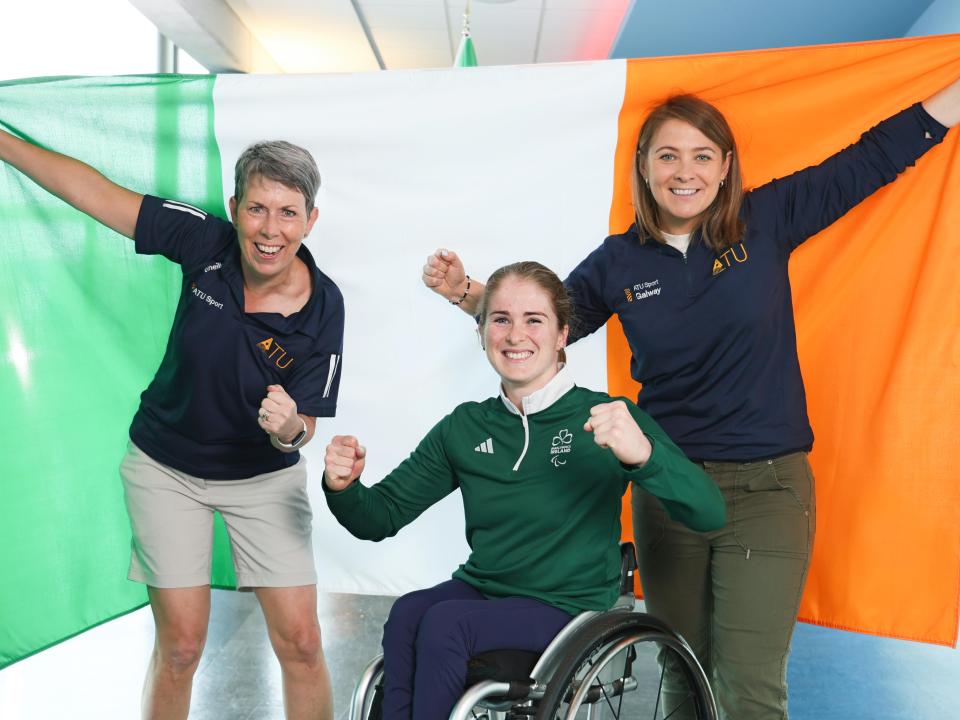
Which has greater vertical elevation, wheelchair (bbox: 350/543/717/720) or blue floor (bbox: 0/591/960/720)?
wheelchair (bbox: 350/543/717/720)

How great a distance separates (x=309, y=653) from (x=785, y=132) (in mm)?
1603

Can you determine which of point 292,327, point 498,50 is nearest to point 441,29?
point 498,50

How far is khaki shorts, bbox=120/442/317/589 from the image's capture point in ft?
6.38

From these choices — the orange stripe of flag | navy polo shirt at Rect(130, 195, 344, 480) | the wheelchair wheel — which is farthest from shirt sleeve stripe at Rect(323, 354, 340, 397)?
the orange stripe of flag

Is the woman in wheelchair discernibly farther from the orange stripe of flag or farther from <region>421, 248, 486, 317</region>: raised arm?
the orange stripe of flag

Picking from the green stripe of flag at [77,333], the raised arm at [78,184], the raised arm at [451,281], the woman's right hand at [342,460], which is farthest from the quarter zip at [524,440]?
the green stripe of flag at [77,333]

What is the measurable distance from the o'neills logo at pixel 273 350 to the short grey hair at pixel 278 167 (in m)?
0.30

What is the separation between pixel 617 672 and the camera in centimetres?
163

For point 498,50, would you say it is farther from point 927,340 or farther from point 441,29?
point 927,340

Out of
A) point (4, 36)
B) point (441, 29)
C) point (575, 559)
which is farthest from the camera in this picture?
point (441, 29)

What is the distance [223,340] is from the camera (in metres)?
1.92

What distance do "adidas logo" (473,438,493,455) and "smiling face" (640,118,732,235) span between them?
58cm

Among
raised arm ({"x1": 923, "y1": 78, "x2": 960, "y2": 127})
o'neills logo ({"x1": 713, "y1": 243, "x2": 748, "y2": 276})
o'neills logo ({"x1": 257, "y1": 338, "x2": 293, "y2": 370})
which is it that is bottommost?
o'neills logo ({"x1": 257, "y1": 338, "x2": 293, "y2": 370})

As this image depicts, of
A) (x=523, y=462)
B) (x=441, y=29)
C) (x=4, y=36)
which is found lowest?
(x=523, y=462)
